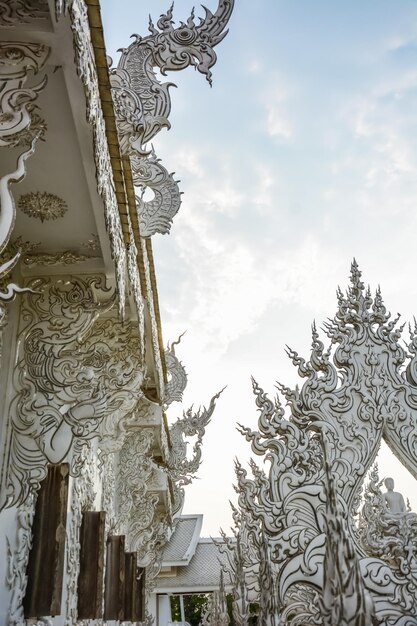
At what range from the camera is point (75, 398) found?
4457 mm

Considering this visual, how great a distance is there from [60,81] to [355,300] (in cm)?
400

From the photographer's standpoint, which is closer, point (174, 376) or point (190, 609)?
point (174, 376)

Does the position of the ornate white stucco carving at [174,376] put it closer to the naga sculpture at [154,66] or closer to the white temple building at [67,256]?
the white temple building at [67,256]

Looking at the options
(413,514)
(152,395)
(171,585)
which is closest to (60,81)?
(413,514)

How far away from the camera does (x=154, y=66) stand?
4.56 m

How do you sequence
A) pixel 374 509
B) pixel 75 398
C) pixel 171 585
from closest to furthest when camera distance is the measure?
pixel 75 398 < pixel 374 509 < pixel 171 585

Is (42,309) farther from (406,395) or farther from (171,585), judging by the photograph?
(171,585)

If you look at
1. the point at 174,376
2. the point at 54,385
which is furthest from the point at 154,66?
the point at 174,376

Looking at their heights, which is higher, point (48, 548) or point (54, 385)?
point (54, 385)

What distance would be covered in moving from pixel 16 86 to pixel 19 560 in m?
3.09

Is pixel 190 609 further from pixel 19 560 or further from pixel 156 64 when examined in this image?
pixel 156 64

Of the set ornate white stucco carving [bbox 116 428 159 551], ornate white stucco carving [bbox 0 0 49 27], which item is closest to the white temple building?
ornate white stucco carving [bbox 0 0 49 27]

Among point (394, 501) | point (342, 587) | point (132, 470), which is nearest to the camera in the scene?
point (342, 587)

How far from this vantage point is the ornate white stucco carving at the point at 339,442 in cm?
514
